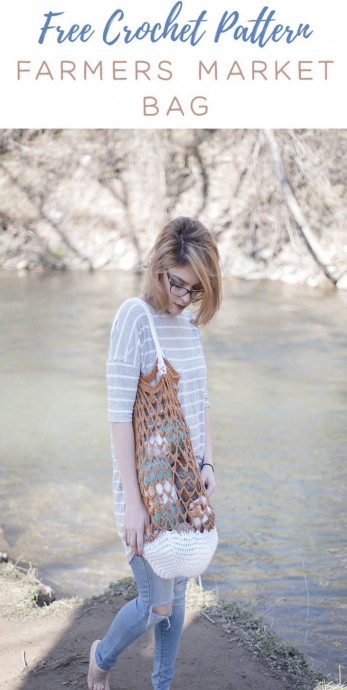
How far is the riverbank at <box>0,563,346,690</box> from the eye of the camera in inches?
105

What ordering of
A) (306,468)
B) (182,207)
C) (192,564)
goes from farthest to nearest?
(182,207), (306,468), (192,564)

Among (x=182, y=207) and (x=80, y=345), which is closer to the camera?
(x=80, y=345)

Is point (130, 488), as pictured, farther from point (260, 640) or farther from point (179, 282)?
point (260, 640)

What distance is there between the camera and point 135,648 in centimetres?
287

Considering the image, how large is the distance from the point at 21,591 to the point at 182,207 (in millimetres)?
9574

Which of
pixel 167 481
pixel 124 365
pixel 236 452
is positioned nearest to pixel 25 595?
pixel 167 481

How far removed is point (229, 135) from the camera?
39.0 feet

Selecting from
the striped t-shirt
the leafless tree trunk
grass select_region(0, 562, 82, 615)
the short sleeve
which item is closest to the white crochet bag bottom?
the striped t-shirt

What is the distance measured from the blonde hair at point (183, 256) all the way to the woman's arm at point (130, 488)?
0.32m

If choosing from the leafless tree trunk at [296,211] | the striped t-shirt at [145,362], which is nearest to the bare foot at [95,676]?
the striped t-shirt at [145,362]

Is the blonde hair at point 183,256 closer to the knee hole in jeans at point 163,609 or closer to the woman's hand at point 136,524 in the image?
the woman's hand at point 136,524

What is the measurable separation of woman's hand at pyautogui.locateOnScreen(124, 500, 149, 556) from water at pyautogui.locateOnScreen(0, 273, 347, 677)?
1.38 meters
